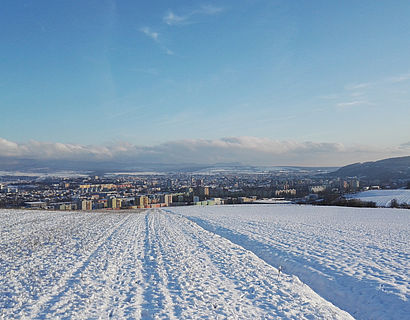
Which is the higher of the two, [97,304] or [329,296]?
[97,304]

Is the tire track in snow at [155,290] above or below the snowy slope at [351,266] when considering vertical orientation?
above

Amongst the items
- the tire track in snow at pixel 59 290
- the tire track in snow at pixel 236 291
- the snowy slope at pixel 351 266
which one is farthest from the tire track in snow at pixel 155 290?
the snowy slope at pixel 351 266

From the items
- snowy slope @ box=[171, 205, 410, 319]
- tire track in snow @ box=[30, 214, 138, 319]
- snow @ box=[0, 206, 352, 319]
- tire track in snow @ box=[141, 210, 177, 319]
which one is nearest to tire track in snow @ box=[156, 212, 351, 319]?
snow @ box=[0, 206, 352, 319]

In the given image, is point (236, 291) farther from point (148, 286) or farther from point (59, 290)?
point (59, 290)

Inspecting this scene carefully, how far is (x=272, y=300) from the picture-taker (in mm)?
7777

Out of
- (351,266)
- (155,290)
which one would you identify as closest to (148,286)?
(155,290)

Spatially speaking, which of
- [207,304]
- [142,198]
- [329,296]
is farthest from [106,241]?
[142,198]

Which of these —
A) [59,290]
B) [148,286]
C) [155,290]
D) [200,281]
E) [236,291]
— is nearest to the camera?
[59,290]

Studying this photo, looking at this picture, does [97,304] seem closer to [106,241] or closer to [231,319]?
[231,319]

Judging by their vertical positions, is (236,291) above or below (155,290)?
below

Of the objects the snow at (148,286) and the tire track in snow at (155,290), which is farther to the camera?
the snow at (148,286)

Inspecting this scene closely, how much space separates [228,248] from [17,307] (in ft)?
31.6

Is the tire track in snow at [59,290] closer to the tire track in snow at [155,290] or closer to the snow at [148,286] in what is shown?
the snow at [148,286]

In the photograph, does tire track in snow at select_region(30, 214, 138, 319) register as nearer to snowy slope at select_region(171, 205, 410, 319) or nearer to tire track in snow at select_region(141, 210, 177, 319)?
tire track in snow at select_region(141, 210, 177, 319)
